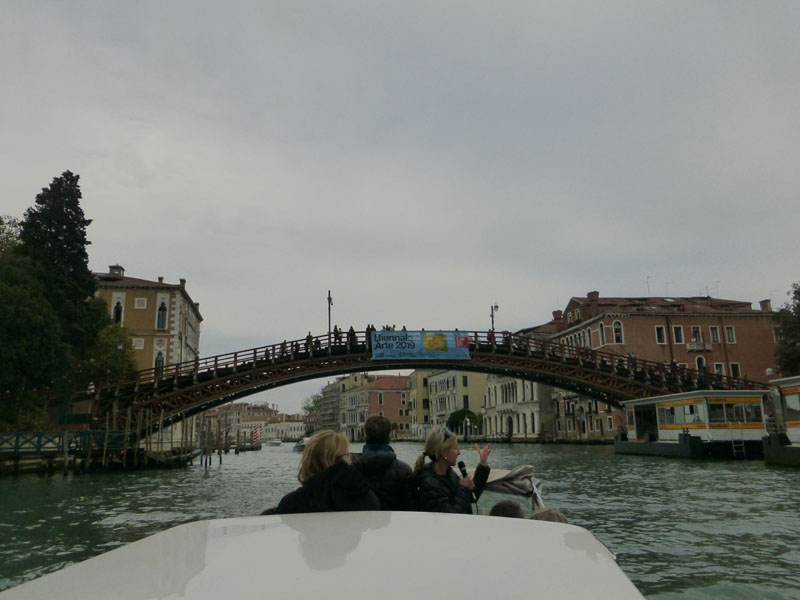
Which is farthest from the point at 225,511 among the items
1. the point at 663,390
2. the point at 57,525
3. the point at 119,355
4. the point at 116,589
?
the point at 663,390

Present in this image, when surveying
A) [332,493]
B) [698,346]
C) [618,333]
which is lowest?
[332,493]

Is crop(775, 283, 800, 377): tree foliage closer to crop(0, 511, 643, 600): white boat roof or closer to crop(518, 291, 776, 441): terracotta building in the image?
crop(518, 291, 776, 441): terracotta building

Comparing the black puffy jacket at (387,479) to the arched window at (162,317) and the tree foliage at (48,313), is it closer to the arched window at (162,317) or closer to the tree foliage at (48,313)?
the tree foliage at (48,313)

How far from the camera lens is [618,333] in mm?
41344

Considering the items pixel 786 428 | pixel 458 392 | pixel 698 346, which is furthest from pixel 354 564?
pixel 458 392

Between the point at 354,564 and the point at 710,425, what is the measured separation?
80.1 ft

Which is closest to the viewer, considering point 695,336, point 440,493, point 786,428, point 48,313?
point 440,493

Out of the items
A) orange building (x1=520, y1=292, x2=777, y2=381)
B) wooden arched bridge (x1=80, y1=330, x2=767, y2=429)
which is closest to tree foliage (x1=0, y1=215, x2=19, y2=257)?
wooden arched bridge (x1=80, y1=330, x2=767, y2=429)

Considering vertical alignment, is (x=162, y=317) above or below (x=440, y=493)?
above

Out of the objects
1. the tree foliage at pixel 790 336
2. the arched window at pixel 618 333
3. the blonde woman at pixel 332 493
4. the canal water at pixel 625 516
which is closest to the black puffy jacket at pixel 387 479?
the blonde woman at pixel 332 493

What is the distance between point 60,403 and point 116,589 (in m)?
26.8

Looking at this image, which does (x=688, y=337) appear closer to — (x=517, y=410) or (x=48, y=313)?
(x=517, y=410)

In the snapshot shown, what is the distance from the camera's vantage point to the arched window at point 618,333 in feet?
135

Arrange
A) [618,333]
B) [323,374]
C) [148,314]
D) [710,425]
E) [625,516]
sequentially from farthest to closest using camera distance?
[618,333]
[148,314]
[323,374]
[710,425]
[625,516]
